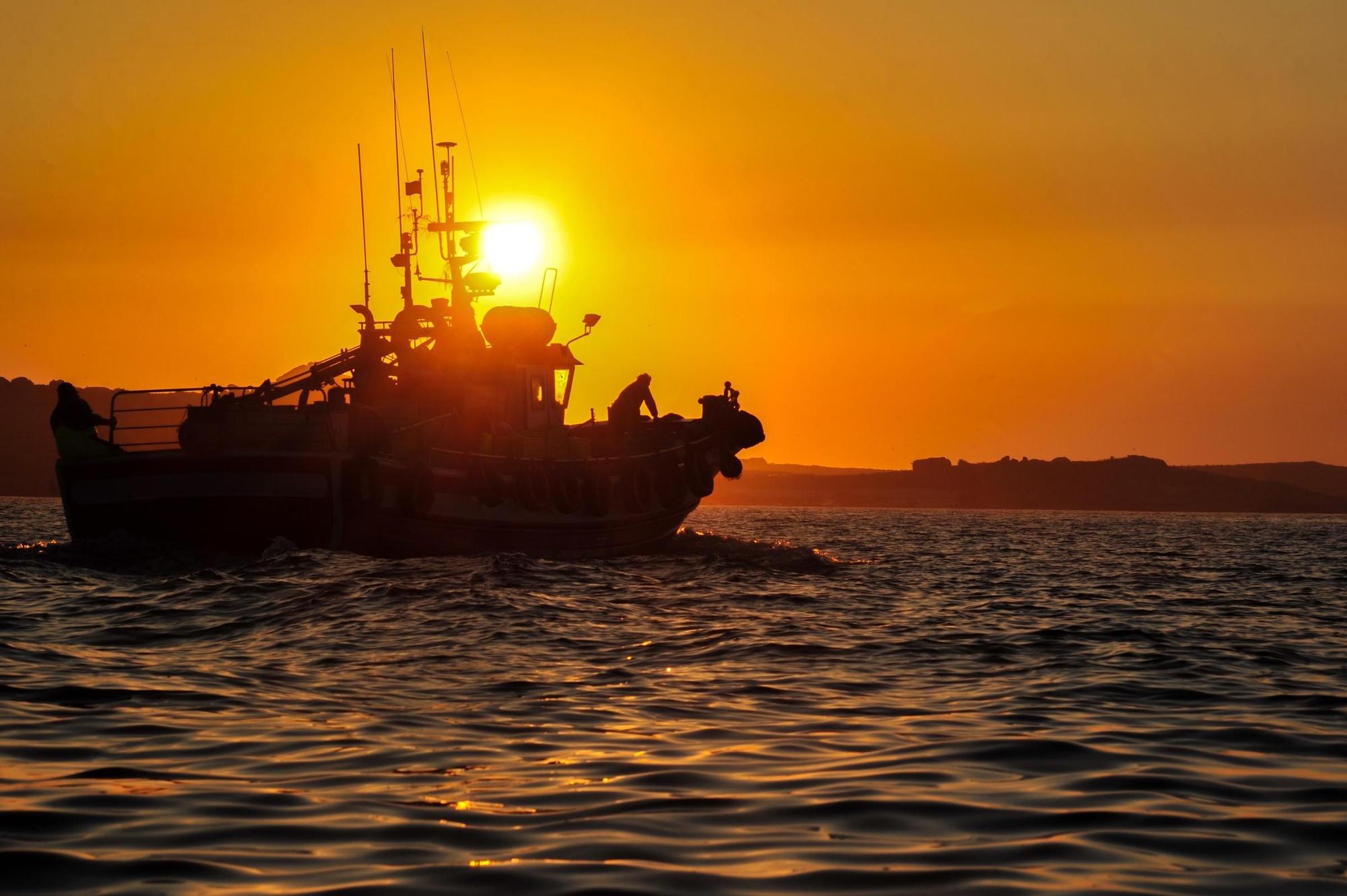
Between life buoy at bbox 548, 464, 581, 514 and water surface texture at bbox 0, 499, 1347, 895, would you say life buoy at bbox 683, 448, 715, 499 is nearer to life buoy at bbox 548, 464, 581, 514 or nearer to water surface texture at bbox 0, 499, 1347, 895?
life buoy at bbox 548, 464, 581, 514

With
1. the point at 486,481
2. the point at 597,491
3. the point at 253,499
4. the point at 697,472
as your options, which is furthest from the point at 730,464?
the point at 253,499

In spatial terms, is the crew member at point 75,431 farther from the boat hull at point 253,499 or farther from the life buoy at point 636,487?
the life buoy at point 636,487

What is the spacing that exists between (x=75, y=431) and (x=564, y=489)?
8.48 meters

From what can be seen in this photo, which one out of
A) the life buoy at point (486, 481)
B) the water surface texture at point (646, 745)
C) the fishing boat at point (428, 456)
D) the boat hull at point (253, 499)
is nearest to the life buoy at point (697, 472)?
the fishing boat at point (428, 456)

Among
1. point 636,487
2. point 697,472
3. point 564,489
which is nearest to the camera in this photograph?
point 564,489

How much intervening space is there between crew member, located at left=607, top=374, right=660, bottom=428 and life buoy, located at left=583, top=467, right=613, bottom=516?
84.2 inches

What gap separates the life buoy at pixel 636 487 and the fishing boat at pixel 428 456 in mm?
42

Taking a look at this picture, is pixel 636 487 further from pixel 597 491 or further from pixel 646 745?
pixel 646 745

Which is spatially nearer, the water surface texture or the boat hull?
the water surface texture

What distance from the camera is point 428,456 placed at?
2305 cm

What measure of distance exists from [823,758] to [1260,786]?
2.27 meters

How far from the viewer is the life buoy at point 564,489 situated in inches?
1013

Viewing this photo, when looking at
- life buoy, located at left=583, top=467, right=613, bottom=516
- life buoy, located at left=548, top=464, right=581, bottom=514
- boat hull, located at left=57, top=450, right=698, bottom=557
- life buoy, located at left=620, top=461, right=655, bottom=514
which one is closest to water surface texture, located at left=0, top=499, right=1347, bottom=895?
boat hull, located at left=57, top=450, right=698, bottom=557

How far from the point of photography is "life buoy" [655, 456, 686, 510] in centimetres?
2930
